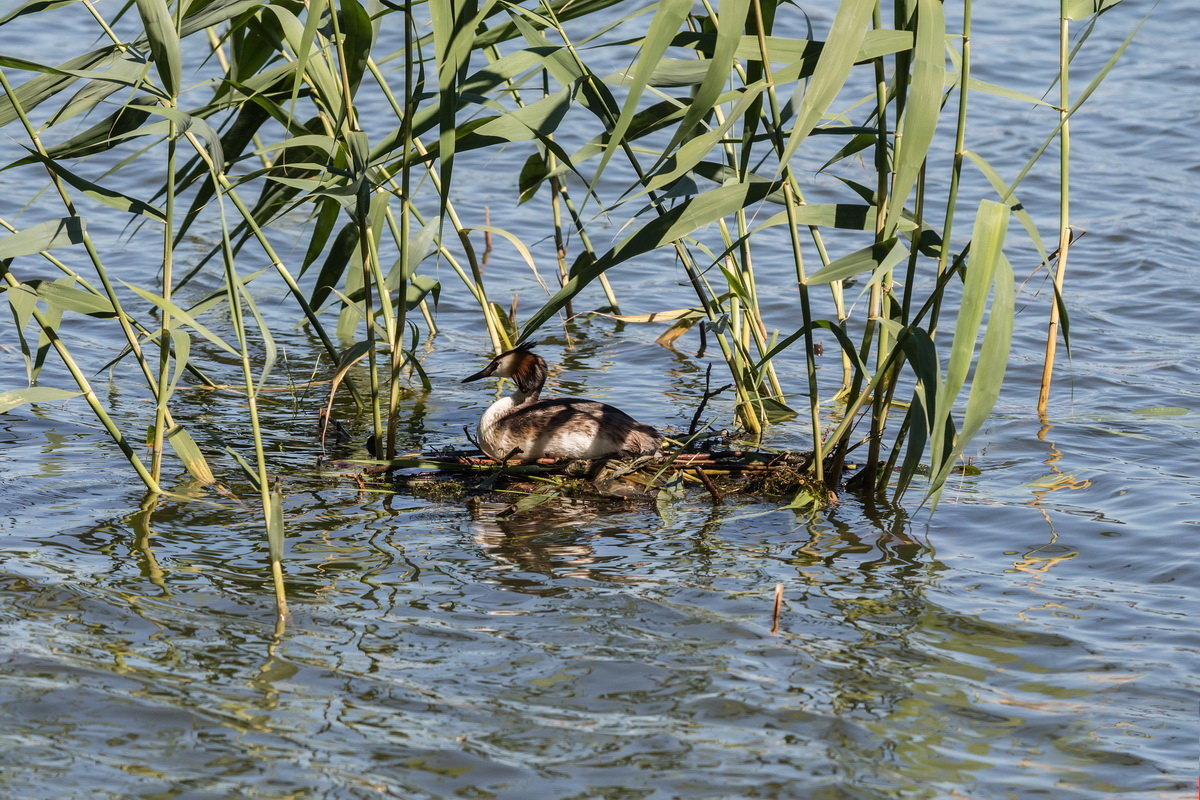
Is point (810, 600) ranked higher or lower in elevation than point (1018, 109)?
lower

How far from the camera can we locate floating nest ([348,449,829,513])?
5156mm

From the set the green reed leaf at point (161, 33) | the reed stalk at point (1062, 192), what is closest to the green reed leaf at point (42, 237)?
the green reed leaf at point (161, 33)

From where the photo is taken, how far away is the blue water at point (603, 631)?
336cm

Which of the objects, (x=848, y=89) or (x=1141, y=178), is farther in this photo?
(x=848, y=89)

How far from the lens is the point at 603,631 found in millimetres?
4078

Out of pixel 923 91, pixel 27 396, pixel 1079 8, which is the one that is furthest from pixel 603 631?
pixel 1079 8

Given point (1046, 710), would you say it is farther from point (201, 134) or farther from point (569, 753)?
point (201, 134)

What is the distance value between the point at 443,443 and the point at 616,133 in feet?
8.72

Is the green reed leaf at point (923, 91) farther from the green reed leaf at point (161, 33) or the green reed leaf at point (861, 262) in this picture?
the green reed leaf at point (161, 33)

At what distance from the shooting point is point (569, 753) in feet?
11.2

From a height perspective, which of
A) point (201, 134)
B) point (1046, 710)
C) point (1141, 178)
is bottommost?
point (1046, 710)

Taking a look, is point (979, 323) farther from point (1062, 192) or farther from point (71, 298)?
point (71, 298)

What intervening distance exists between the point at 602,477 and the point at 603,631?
117 cm

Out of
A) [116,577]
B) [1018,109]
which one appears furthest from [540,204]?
[116,577]
